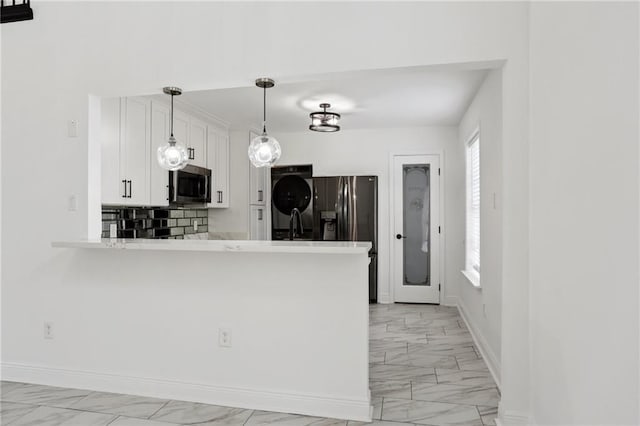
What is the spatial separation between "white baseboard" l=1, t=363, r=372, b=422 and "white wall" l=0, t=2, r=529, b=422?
14 cm

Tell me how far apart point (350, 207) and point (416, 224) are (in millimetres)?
938

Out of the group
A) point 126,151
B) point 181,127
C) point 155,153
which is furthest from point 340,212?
point 126,151

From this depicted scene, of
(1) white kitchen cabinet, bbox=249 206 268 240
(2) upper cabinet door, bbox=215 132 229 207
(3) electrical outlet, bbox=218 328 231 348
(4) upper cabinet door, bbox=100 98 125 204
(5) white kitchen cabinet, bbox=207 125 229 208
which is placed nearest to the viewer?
(3) electrical outlet, bbox=218 328 231 348

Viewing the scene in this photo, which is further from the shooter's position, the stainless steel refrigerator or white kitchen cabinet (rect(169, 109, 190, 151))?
the stainless steel refrigerator

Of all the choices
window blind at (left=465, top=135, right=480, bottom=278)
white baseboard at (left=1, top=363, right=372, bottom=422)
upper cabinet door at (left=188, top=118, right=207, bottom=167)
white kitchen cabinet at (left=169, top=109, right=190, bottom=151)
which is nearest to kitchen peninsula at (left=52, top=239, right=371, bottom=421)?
white baseboard at (left=1, top=363, right=372, bottom=422)

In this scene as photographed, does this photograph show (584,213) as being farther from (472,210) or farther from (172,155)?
(472,210)

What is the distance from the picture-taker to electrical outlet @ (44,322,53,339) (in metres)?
2.99

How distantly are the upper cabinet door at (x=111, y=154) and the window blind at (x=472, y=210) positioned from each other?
3.38 meters

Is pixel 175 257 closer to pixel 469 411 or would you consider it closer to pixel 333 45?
pixel 333 45

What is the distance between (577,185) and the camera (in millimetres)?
1610

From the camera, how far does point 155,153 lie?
409cm

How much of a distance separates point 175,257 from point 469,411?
206 centimetres

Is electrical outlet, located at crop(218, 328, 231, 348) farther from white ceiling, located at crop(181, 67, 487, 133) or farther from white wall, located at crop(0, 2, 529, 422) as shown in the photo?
white ceiling, located at crop(181, 67, 487, 133)

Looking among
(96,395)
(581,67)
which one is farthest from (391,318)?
(581,67)
